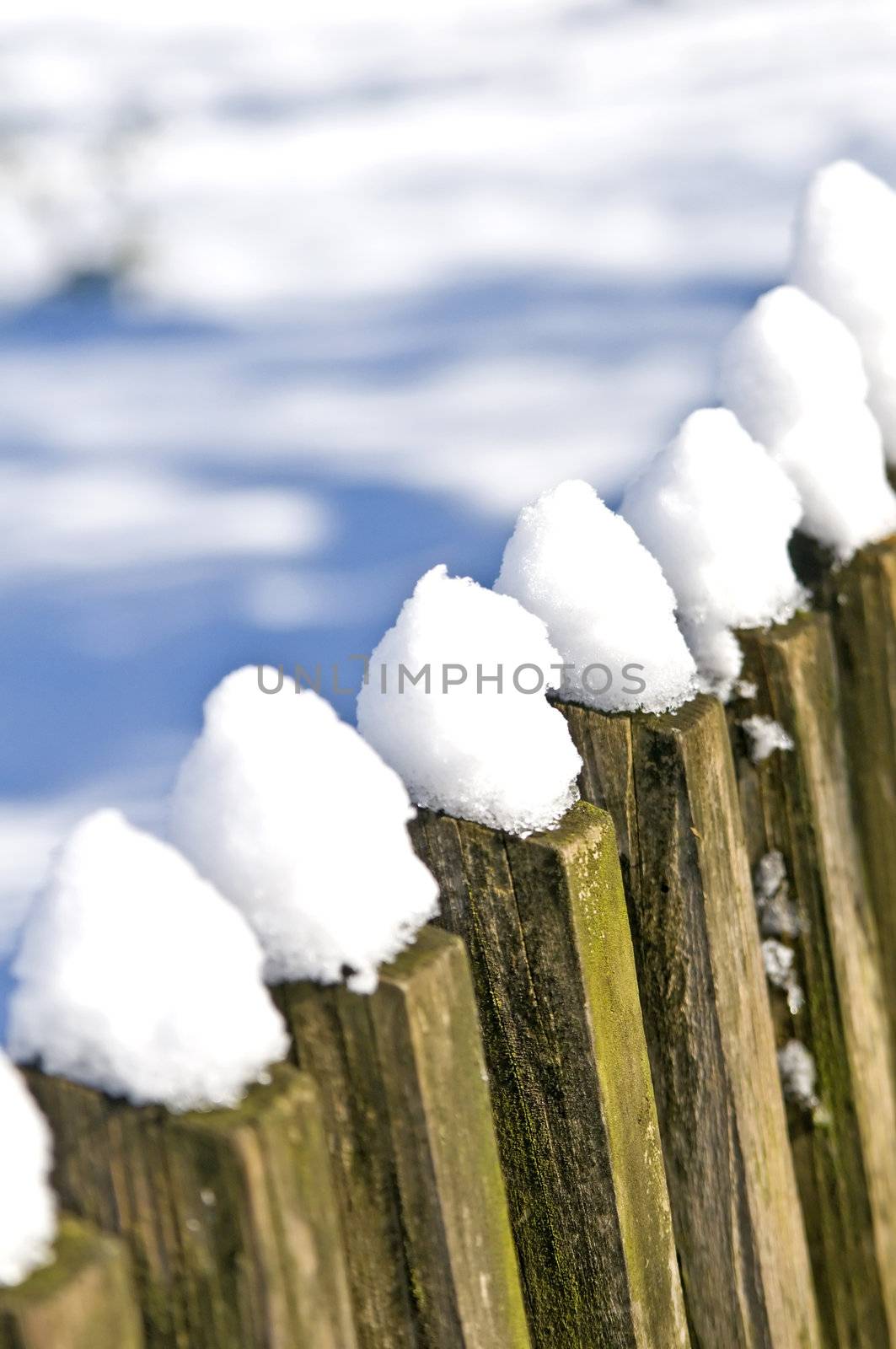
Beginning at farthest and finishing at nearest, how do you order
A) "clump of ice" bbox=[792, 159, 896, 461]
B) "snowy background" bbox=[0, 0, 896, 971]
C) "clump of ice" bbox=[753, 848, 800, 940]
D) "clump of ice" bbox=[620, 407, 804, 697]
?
1. "snowy background" bbox=[0, 0, 896, 971]
2. "clump of ice" bbox=[792, 159, 896, 461]
3. "clump of ice" bbox=[753, 848, 800, 940]
4. "clump of ice" bbox=[620, 407, 804, 697]

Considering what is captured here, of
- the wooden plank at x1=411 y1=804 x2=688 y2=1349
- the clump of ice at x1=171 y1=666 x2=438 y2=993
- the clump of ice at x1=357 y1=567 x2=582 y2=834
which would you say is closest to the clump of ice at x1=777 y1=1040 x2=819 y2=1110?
the wooden plank at x1=411 y1=804 x2=688 y2=1349

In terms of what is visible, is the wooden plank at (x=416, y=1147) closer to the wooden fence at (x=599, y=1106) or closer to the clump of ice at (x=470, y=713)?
the wooden fence at (x=599, y=1106)

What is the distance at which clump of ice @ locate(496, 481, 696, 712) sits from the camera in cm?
134

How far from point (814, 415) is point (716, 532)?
274 millimetres

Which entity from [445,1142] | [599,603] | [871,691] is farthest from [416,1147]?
[871,691]

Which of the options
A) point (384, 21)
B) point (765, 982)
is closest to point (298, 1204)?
point (765, 982)

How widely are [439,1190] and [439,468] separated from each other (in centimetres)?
518

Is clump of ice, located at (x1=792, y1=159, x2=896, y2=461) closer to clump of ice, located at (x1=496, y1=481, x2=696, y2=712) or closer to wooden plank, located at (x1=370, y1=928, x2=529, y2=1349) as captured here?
clump of ice, located at (x1=496, y1=481, x2=696, y2=712)

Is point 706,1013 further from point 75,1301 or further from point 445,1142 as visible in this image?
point 75,1301

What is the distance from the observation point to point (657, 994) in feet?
4.65

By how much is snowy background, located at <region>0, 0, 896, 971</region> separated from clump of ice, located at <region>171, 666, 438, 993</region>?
105 inches

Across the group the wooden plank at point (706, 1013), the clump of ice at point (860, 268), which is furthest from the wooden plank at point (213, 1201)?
the clump of ice at point (860, 268)

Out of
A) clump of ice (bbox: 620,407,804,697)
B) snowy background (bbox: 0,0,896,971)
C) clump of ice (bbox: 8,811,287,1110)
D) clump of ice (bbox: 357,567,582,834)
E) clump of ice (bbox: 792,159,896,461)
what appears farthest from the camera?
snowy background (bbox: 0,0,896,971)

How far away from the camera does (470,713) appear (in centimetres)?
120
